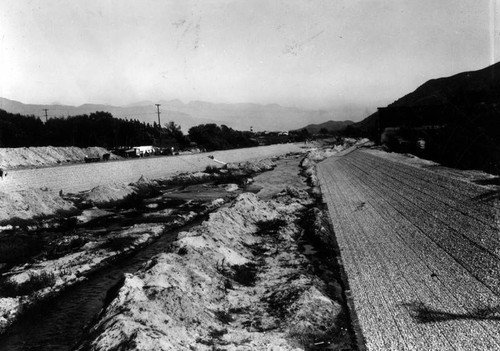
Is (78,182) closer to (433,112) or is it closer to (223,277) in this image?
(223,277)

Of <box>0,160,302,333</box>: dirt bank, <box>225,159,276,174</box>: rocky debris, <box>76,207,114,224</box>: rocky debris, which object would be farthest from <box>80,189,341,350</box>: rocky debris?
<box>225,159,276,174</box>: rocky debris

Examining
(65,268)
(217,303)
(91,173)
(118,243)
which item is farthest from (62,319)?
(91,173)

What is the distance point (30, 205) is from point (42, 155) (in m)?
26.5

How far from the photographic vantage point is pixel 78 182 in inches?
985

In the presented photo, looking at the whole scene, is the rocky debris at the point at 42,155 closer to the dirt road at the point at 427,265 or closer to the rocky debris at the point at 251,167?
the rocky debris at the point at 251,167

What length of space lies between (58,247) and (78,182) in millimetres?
14334

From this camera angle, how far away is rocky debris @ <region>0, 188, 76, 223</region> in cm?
1588

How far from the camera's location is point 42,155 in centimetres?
3975

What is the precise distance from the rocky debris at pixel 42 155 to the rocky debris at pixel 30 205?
17.5 meters

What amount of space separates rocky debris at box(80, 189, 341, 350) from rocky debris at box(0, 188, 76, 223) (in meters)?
9.95

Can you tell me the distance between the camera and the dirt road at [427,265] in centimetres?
628

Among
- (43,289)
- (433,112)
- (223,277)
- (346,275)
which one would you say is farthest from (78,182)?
(433,112)

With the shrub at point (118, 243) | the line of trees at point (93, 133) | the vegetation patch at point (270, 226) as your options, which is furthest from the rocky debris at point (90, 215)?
the line of trees at point (93, 133)

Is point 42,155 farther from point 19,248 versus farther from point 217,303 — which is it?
point 217,303
